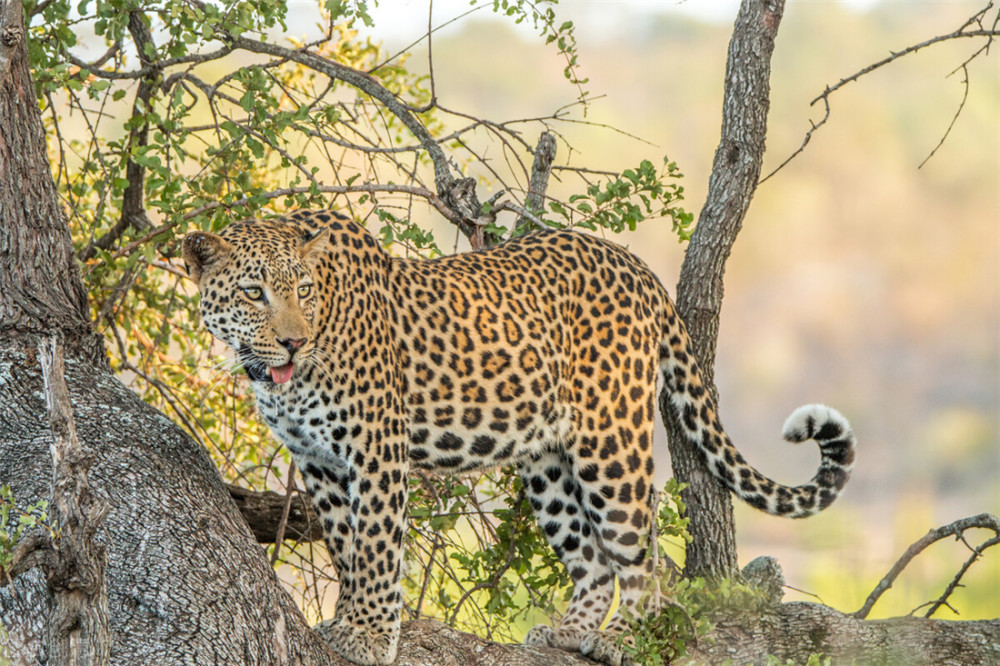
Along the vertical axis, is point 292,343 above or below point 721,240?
below

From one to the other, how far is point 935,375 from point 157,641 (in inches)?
1221

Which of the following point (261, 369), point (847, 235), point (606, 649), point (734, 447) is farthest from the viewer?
point (847, 235)

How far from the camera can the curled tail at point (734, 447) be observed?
646 centimetres

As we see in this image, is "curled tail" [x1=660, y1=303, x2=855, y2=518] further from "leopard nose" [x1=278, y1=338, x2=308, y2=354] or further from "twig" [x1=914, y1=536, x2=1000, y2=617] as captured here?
"leopard nose" [x1=278, y1=338, x2=308, y2=354]

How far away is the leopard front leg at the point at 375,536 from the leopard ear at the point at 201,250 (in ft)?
3.19

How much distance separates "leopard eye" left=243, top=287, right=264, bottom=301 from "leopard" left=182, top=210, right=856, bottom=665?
0.04 ft

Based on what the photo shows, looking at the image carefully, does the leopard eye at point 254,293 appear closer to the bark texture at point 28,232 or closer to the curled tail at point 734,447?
the bark texture at point 28,232

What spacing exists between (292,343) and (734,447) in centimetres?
234

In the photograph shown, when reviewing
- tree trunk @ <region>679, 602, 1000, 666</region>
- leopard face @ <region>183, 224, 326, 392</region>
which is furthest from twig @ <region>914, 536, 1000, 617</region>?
leopard face @ <region>183, 224, 326, 392</region>

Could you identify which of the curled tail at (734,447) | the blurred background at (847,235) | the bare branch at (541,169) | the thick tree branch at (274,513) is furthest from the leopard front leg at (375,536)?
the blurred background at (847,235)

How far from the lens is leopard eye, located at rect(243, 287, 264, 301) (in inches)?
217

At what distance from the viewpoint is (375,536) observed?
577cm

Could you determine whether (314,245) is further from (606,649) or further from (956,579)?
(956,579)

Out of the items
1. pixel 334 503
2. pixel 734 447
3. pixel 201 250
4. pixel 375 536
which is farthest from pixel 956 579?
pixel 201 250
